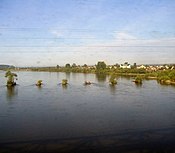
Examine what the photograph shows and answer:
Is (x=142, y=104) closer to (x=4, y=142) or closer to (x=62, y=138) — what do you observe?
(x=62, y=138)

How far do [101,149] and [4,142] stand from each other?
13.9 feet

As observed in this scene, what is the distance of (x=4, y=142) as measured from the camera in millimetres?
10922

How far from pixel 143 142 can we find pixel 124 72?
175ft

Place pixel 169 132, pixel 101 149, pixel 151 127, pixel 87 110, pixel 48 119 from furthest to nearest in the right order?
1. pixel 87 110
2. pixel 48 119
3. pixel 151 127
4. pixel 169 132
5. pixel 101 149

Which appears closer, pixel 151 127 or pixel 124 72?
pixel 151 127

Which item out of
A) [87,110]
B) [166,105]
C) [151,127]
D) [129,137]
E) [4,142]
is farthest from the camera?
[166,105]

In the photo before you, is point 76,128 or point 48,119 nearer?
point 76,128

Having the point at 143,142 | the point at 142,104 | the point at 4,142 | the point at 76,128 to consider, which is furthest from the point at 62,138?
the point at 142,104

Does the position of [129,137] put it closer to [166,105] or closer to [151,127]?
[151,127]

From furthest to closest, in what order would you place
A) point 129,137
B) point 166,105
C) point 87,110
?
point 166,105 < point 87,110 < point 129,137

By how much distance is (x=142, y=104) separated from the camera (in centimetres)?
2044

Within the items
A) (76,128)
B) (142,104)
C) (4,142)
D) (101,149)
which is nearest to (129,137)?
(101,149)

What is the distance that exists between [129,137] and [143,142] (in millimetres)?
804

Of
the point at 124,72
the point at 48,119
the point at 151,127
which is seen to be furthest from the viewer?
the point at 124,72
